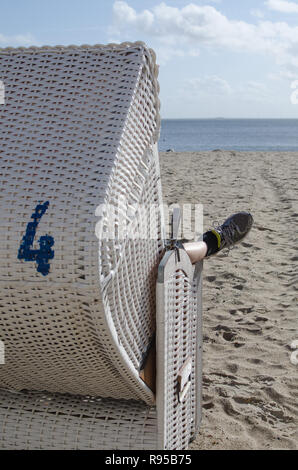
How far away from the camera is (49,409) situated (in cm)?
177

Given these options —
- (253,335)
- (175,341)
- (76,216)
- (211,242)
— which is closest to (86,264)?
(76,216)

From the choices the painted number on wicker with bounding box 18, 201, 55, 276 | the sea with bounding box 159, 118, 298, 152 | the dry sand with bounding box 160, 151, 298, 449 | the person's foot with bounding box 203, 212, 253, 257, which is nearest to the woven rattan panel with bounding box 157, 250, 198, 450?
the dry sand with bounding box 160, 151, 298, 449

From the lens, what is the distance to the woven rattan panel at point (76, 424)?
169 cm

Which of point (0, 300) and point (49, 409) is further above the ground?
point (0, 300)

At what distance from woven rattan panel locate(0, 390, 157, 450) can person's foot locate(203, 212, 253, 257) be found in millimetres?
958

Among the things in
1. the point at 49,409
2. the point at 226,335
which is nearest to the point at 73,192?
the point at 49,409

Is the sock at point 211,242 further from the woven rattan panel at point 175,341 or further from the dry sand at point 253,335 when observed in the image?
the dry sand at point 253,335

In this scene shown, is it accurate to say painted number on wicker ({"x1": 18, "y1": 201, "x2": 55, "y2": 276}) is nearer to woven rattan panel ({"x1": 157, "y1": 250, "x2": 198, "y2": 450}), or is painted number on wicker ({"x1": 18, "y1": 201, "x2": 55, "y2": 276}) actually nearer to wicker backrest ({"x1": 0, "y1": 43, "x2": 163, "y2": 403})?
wicker backrest ({"x1": 0, "y1": 43, "x2": 163, "y2": 403})

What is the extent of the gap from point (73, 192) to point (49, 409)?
79cm

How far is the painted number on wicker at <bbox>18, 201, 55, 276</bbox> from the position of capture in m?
1.37

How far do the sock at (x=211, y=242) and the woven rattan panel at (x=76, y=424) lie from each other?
97 centimetres

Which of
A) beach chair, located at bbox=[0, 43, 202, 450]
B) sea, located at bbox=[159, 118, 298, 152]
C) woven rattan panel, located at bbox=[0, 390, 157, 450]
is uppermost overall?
sea, located at bbox=[159, 118, 298, 152]

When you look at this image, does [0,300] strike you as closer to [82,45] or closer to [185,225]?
[82,45]

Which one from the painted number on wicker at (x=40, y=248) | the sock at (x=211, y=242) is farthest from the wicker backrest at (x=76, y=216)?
the sock at (x=211, y=242)
